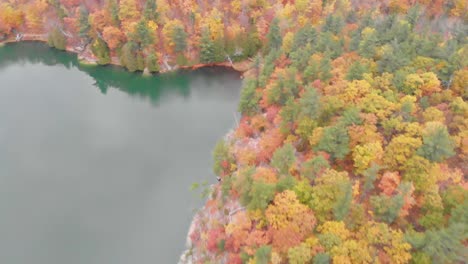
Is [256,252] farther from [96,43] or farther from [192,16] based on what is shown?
[96,43]

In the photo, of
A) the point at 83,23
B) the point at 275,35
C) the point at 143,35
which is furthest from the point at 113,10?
the point at 275,35

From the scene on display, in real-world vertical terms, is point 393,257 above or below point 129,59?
below

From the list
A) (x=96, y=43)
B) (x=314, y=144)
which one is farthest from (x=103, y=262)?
(x=96, y=43)

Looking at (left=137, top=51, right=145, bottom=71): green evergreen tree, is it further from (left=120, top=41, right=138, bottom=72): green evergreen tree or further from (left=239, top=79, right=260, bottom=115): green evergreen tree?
(left=239, top=79, right=260, bottom=115): green evergreen tree

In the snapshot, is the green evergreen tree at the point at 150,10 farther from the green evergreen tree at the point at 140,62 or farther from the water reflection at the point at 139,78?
the water reflection at the point at 139,78

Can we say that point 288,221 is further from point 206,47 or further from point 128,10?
point 128,10

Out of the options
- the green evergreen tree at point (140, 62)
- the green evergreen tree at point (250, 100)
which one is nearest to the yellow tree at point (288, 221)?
the green evergreen tree at point (250, 100)

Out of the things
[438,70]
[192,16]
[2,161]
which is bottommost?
[2,161]

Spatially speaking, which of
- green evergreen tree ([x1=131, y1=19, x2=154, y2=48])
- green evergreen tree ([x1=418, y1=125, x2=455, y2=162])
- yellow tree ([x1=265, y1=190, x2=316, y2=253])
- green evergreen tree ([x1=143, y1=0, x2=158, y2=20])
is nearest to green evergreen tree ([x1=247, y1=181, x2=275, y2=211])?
yellow tree ([x1=265, y1=190, x2=316, y2=253])
